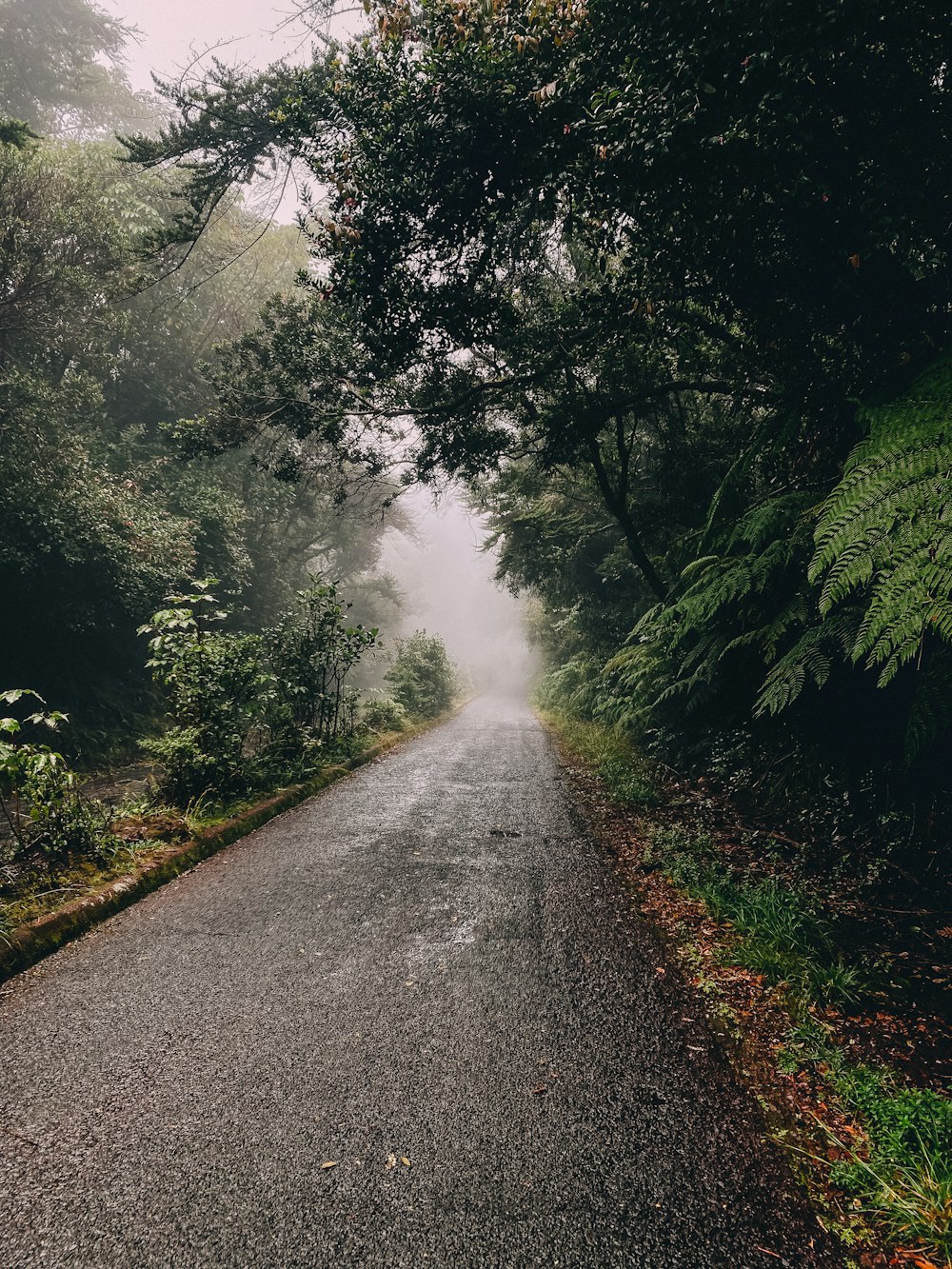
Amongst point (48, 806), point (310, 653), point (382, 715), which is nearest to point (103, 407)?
point (382, 715)

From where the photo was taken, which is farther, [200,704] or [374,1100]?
[200,704]

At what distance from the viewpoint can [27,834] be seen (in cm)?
327

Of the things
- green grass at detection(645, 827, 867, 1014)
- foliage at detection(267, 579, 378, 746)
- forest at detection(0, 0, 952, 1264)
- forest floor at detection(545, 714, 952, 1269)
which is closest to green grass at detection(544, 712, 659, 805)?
forest at detection(0, 0, 952, 1264)

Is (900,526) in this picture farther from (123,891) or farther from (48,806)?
(48,806)

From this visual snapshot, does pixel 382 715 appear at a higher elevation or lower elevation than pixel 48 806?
lower

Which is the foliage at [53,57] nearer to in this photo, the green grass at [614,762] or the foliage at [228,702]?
the foliage at [228,702]

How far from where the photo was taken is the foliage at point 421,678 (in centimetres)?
1441

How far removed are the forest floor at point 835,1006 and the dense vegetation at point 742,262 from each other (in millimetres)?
640

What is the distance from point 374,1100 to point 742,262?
459 cm

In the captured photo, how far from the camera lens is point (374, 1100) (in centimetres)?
177

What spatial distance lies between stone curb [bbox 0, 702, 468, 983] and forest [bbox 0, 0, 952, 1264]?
43 centimetres

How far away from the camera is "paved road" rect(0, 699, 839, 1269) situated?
4.46ft

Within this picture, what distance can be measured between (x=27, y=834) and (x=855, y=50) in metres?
6.42

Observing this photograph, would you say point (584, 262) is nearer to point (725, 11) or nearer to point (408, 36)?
point (408, 36)
